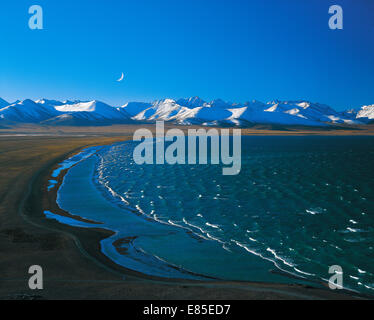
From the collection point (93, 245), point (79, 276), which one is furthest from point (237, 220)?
point (79, 276)

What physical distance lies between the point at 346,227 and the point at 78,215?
19.9 m

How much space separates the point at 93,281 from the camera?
12.6 metres

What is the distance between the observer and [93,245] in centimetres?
1747

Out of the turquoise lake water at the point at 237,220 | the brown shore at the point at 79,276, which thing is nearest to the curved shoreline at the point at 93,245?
the brown shore at the point at 79,276

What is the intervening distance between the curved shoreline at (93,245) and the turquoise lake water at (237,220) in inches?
28.3

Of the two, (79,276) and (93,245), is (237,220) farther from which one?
(79,276)

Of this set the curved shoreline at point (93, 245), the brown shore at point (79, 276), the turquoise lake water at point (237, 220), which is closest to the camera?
the brown shore at point (79, 276)

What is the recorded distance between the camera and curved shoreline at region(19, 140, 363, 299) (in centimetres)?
1236

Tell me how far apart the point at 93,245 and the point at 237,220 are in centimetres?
1053

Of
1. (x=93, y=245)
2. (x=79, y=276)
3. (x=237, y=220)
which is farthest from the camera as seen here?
(x=237, y=220)

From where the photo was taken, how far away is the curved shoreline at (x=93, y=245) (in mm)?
12359

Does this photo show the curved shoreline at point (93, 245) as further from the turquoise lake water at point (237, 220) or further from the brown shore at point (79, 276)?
the turquoise lake water at point (237, 220)

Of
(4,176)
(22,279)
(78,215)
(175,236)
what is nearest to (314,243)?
(175,236)

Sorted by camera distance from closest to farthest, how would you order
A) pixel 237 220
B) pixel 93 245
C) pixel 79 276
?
pixel 79 276 < pixel 93 245 < pixel 237 220
